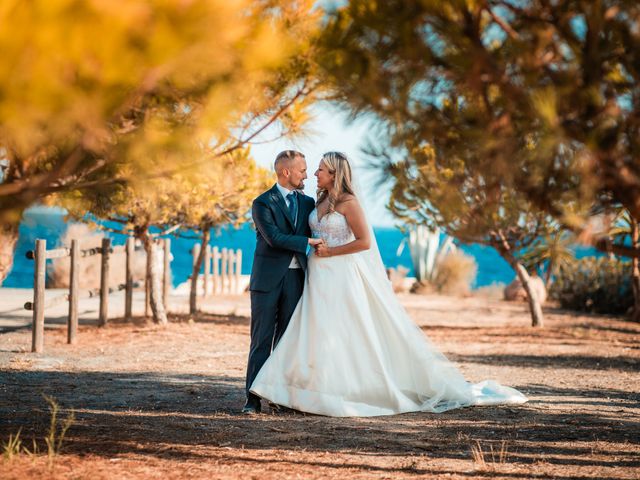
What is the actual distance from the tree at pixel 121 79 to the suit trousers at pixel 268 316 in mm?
2060

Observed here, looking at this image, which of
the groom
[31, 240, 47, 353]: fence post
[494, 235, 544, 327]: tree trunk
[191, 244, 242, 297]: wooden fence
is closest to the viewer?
the groom

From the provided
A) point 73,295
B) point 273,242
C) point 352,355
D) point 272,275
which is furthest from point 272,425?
point 73,295

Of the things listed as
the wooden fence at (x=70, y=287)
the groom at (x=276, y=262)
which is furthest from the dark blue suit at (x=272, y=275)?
the wooden fence at (x=70, y=287)

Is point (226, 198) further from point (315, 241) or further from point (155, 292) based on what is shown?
point (315, 241)

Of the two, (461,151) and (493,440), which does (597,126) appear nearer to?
(461,151)

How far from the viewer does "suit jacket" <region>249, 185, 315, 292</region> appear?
19.7 ft

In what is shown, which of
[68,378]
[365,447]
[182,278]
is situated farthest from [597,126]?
[182,278]

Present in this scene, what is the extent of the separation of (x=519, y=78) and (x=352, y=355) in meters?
3.36

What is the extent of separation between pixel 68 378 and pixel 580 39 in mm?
6081

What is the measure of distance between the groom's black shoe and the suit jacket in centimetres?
83

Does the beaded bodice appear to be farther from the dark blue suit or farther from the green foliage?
the green foliage

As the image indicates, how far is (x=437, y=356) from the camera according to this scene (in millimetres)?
6383

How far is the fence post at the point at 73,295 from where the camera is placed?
10289mm

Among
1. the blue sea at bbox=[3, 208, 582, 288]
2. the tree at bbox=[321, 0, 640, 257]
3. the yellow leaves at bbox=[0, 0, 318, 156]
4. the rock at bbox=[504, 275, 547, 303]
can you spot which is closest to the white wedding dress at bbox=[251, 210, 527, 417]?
the tree at bbox=[321, 0, 640, 257]
